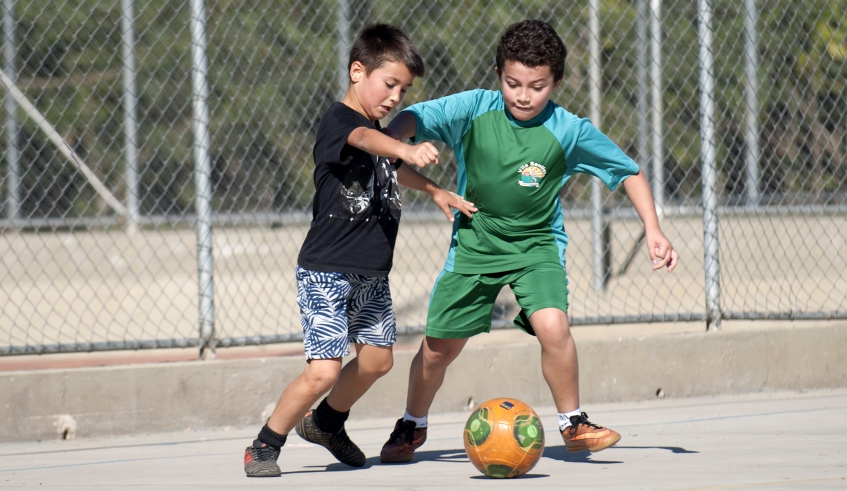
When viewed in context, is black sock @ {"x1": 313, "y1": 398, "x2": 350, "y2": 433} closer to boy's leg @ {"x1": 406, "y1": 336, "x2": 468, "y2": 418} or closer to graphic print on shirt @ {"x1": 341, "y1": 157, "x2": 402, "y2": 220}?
boy's leg @ {"x1": 406, "y1": 336, "x2": 468, "y2": 418}

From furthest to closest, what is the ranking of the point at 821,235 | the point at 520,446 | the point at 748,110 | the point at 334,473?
1. the point at 821,235
2. the point at 748,110
3. the point at 334,473
4. the point at 520,446

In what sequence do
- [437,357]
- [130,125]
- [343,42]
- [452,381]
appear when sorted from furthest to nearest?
[130,125] → [343,42] → [452,381] → [437,357]

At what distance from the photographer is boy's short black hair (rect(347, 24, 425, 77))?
12.1ft

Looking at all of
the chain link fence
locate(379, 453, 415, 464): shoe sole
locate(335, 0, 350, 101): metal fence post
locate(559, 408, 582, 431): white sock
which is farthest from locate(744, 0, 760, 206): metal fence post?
locate(379, 453, 415, 464): shoe sole

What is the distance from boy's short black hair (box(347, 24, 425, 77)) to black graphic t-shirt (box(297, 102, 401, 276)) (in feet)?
0.66

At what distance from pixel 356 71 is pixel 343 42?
8.61 feet

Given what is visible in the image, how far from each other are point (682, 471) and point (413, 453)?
3.62 ft

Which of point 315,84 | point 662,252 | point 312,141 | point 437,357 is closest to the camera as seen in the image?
point 662,252

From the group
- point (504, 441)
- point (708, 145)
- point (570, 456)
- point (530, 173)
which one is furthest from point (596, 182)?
point (504, 441)

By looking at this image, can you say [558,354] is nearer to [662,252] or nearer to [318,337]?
[662,252]

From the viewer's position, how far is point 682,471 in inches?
147

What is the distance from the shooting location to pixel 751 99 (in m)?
6.94

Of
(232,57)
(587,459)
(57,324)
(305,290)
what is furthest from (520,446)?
(57,324)

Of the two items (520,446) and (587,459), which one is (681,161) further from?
(520,446)
